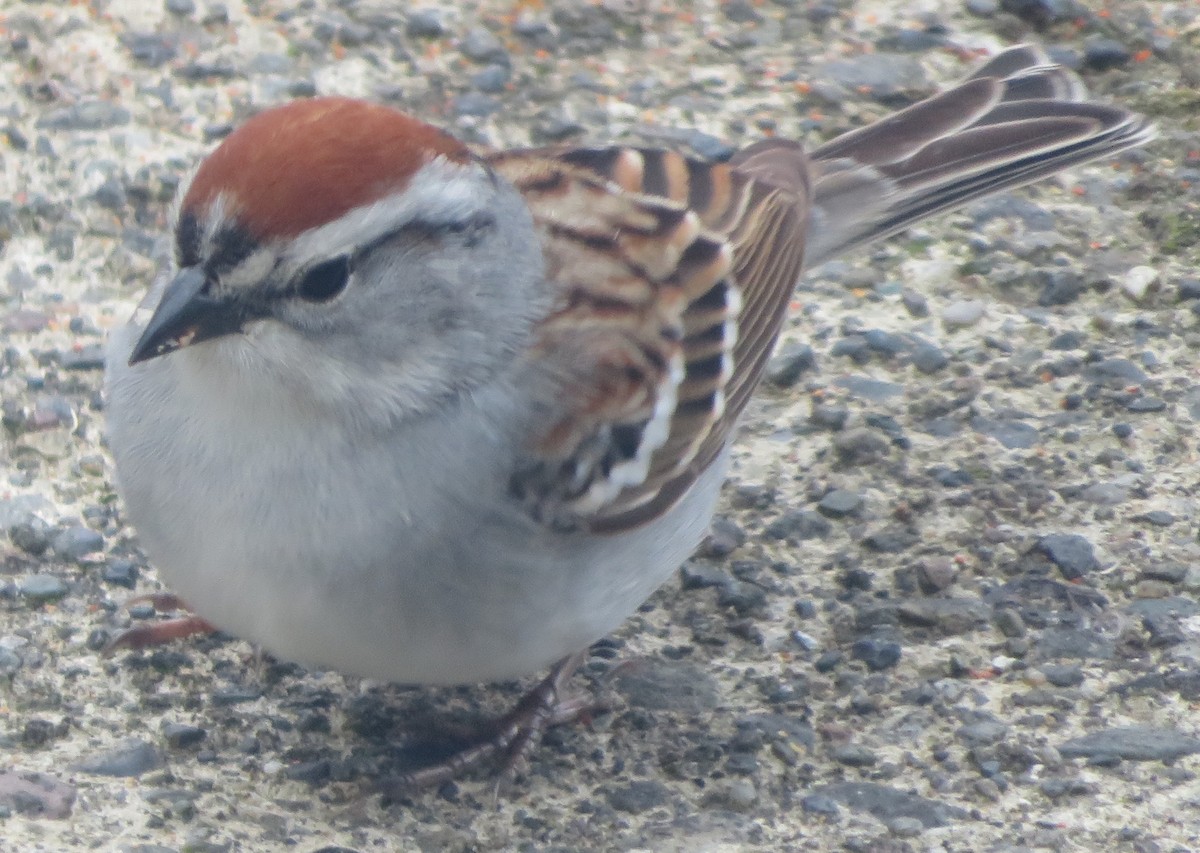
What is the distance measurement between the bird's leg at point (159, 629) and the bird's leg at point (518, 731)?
503 millimetres

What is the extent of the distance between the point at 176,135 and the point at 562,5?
111 cm

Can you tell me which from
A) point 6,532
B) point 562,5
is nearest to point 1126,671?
point 6,532

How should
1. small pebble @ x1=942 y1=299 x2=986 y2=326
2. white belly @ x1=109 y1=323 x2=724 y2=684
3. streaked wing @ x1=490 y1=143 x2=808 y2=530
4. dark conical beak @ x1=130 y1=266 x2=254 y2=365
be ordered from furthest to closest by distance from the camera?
small pebble @ x1=942 y1=299 x2=986 y2=326
streaked wing @ x1=490 y1=143 x2=808 y2=530
white belly @ x1=109 y1=323 x2=724 y2=684
dark conical beak @ x1=130 y1=266 x2=254 y2=365

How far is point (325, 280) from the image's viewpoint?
2.58 metres

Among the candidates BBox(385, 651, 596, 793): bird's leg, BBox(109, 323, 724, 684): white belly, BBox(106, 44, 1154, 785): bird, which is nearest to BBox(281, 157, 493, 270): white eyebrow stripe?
BBox(106, 44, 1154, 785): bird

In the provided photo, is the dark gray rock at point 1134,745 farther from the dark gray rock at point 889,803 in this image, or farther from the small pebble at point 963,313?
the small pebble at point 963,313

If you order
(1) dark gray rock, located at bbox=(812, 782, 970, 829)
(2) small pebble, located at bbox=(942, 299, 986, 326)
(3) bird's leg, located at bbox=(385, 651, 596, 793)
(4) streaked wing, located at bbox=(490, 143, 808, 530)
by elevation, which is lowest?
(1) dark gray rock, located at bbox=(812, 782, 970, 829)

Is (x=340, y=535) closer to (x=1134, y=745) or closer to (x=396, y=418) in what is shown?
(x=396, y=418)

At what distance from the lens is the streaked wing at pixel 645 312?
2934 mm

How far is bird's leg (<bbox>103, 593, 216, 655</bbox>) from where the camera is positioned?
3.22 metres

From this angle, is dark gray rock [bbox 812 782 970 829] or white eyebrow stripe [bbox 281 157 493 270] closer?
white eyebrow stripe [bbox 281 157 493 270]

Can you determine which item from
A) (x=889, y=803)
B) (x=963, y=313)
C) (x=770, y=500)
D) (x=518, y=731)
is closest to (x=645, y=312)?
(x=770, y=500)

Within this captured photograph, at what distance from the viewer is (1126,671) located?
3232 millimetres

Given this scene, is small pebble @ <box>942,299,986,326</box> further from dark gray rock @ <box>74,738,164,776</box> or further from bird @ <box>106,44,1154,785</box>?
dark gray rock @ <box>74,738,164,776</box>
